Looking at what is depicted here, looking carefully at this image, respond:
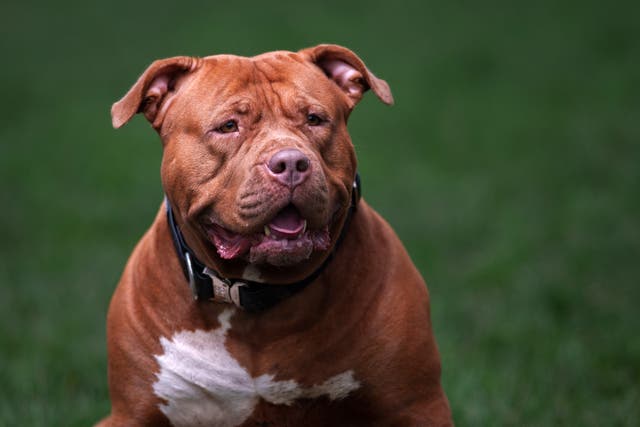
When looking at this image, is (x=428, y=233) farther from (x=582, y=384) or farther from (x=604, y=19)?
(x=604, y=19)

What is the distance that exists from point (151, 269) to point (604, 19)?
32.6 ft

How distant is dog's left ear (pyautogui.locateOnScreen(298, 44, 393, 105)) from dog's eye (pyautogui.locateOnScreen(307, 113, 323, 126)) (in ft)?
1.07

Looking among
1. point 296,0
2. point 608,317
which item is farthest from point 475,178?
point 296,0

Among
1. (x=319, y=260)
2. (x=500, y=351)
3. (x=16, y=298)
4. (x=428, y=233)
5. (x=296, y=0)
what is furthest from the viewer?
(x=296, y=0)

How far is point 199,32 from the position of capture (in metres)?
12.8

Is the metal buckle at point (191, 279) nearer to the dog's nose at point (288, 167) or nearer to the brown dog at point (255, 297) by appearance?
the brown dog at point (255, 297)

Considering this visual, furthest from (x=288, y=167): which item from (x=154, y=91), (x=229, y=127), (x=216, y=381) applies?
(x=216, y=381)

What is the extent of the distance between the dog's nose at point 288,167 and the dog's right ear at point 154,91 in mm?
632

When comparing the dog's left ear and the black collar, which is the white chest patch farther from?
the dog's left ear

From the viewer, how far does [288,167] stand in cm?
322

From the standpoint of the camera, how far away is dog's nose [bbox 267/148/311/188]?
3215mm

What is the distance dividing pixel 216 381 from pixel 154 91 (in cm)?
102

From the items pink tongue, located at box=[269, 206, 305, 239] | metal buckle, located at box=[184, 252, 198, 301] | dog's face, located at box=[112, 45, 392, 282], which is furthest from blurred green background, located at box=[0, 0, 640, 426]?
pink tongue, located at box=[269, 206, 305, 239]

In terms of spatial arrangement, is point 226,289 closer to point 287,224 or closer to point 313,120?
point 287,224
